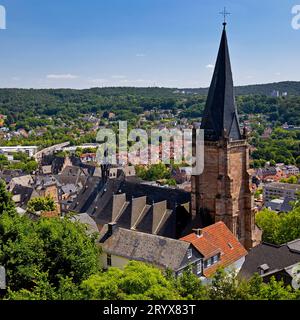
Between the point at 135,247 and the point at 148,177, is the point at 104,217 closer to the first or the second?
the point at 135,247

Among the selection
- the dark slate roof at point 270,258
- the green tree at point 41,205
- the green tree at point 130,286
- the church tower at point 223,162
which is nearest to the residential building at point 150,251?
the dark slate roof at point 270,258

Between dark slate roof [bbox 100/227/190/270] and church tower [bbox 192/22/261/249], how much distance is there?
7172 mm

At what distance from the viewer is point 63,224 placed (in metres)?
27.5

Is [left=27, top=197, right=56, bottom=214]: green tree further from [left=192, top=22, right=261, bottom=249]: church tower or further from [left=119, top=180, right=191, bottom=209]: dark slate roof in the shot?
[left=192, top=22, right=261, bottom=249]: church tower

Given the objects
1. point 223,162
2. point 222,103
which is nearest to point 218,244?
point 223,162

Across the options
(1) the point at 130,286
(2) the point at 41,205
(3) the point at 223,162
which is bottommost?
(2) the point at 41,205

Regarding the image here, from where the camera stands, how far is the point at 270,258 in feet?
108

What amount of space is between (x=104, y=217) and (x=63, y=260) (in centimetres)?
1777

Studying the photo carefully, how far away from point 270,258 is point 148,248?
9.32 m

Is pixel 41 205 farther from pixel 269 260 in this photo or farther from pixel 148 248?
pixel 269 260

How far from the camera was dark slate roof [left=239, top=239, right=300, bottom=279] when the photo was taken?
31906 mm

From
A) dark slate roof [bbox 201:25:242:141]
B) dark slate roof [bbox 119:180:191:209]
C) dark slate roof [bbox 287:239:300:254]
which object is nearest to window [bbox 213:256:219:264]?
dark slate roof [bbox 287:239:300:254]

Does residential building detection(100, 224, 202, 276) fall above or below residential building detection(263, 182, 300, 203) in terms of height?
above
